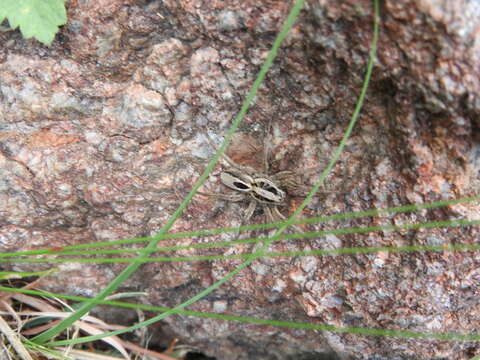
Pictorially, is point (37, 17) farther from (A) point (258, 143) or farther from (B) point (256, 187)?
(B) point (256, 187)

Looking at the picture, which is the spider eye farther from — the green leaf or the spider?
the green leaf

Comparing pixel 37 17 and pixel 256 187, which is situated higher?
pixel 37 17

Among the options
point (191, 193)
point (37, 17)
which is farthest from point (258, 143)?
point (37, 17)

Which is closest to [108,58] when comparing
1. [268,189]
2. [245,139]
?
[245,139]

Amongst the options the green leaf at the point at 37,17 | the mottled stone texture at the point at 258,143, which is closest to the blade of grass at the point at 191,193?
the mottled stone texture at the point at 258,143

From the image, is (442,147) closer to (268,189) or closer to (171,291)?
(268,189)

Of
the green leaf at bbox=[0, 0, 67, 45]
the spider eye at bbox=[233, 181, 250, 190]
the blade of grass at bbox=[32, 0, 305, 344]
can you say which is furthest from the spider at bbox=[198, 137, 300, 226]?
the green leaf at bbox=[0, 0, 67, 45]
